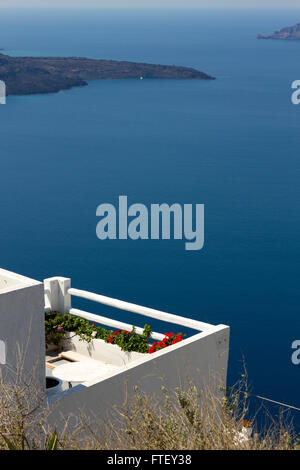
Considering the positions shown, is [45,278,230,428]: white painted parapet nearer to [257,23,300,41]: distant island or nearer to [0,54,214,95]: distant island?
[0,54,214,95]: distant island

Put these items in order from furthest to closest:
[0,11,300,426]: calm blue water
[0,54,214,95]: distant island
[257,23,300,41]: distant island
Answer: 1. [257,23,300,41]: distant island
2. [0,54,214,95]: distant island
3. [0,11,300,426]: calm blue water

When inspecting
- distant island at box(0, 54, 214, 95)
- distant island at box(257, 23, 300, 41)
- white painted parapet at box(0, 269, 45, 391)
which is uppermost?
distant island at box(257, 23, 300, 41)

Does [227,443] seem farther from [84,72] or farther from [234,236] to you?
[84,72]

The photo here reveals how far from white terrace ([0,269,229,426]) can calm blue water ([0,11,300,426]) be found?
1973 cm

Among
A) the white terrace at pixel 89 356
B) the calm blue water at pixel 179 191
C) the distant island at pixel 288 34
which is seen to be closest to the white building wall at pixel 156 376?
the white terrace at pixel 89 356

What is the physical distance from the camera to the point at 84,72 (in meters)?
104

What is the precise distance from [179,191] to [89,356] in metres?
47.1

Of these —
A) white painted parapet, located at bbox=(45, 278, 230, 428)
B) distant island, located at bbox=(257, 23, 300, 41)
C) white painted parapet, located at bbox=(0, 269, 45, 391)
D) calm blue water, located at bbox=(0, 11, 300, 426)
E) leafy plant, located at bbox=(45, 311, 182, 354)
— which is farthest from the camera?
distant island, located at bbox=(257, 23, 300, 41)

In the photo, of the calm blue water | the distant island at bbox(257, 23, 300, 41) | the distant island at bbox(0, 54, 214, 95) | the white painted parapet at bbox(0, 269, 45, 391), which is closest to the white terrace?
the white painted parapet at bbox(0, 269, 45, 391)

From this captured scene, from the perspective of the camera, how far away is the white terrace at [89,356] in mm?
5953

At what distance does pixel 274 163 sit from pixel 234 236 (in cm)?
1967

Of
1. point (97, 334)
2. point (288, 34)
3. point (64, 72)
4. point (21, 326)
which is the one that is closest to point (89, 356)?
point (97, 334)

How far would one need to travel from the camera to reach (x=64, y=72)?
9975cm

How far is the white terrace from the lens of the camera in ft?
19.5
